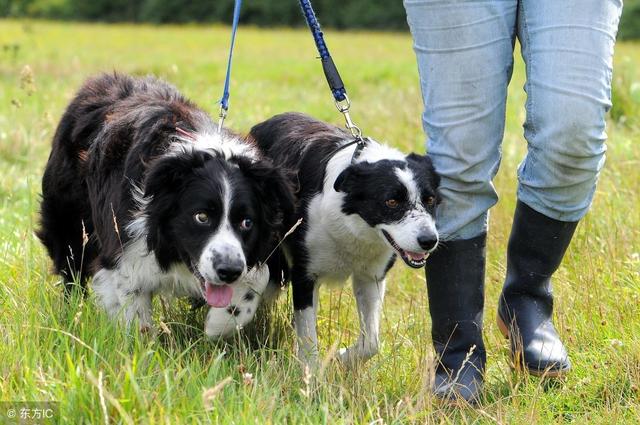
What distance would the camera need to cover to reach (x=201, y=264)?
11.4 feet

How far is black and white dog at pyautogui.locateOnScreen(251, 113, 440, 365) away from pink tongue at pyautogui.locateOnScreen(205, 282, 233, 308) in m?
0.44

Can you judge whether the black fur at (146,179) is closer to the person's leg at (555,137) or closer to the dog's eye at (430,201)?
the dog's eye at (430,201)

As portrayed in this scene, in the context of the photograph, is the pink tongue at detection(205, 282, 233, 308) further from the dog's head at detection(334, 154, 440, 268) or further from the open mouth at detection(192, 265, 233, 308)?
the dog's head at detection(334, 154, 440, 268)

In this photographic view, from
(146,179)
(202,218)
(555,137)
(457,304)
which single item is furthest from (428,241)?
(146,179)

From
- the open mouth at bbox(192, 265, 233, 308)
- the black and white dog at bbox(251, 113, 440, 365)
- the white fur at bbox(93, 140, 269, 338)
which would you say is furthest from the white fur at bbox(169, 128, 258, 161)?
the open mouth at bbox(192, 265, 233, 308)

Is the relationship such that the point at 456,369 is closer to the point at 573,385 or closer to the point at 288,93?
the point at 573,385

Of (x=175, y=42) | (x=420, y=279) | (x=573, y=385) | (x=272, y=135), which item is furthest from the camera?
(x=175, y=42)

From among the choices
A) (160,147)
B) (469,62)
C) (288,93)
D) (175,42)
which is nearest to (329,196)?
(160,147)

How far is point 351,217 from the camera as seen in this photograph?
4102 millimetres

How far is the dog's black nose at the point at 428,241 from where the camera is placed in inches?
143

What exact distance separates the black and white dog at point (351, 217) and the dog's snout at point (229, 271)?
22.2 inches

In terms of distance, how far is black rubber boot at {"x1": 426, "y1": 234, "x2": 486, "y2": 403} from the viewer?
3.60 metres

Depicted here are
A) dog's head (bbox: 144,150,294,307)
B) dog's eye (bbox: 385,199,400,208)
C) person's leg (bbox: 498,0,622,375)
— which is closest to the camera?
person's leg (bbox: 498,0,622,375)

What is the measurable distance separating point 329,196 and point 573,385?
4.36 feet
